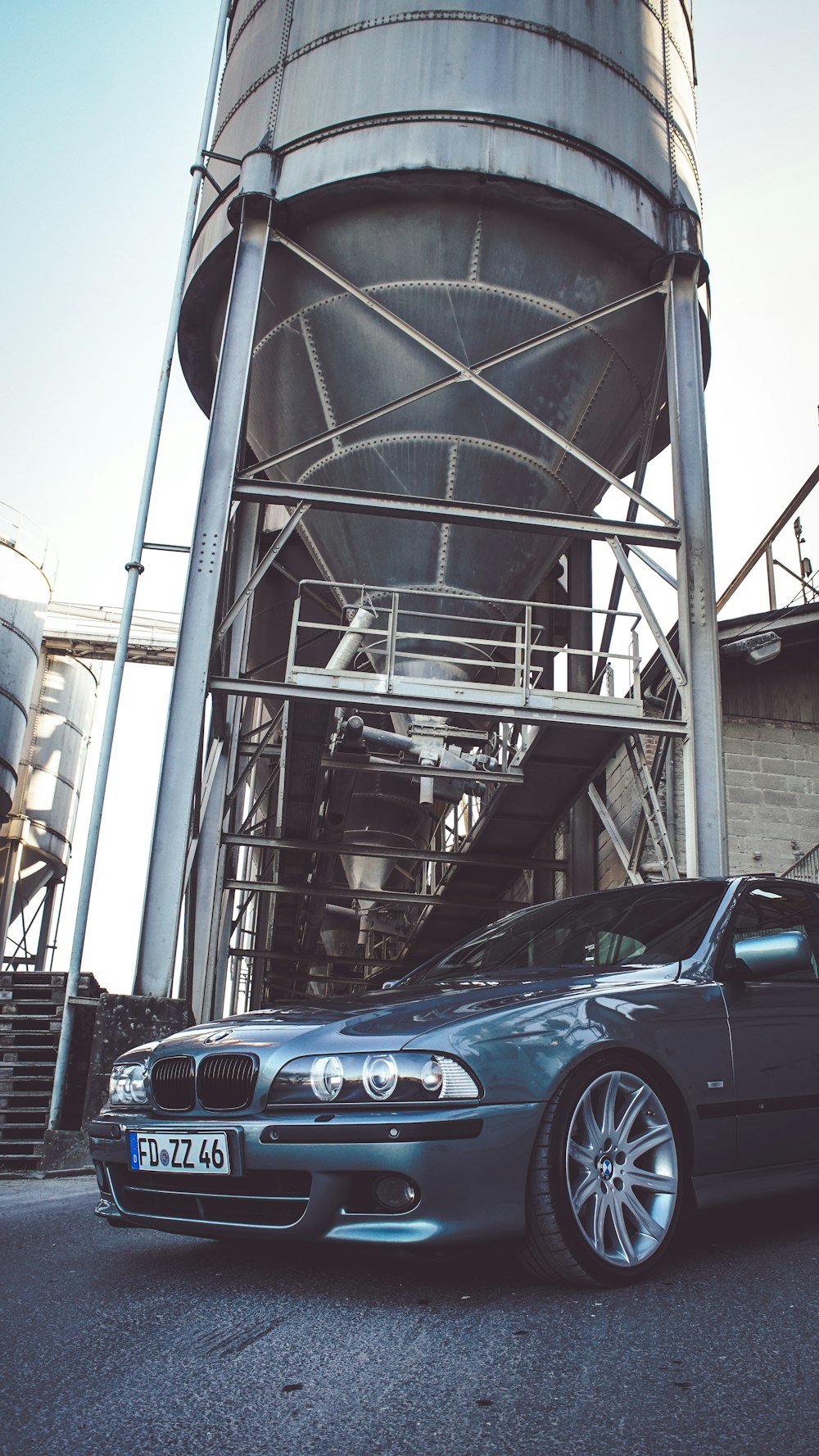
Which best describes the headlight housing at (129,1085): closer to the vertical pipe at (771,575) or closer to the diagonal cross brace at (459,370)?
the diagonal cross brace at (459,370)

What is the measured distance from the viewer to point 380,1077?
2789 millimetres

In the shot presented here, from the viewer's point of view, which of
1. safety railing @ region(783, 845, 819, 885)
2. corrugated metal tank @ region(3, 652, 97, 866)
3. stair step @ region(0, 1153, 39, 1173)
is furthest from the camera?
corrugated metal tank @ region(3, 652, 97, 866)

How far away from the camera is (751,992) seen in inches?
143

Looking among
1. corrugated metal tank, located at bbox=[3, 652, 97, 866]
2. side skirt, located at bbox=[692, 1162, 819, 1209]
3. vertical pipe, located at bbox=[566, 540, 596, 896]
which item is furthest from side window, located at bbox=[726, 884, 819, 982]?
corrugated metal tank, located at bbox=[3, 652, 97, 866]

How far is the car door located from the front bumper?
937mm

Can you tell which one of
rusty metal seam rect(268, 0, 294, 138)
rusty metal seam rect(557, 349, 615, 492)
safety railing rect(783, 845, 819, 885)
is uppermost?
rusty metal seam rect(268, 0, 294, 138)

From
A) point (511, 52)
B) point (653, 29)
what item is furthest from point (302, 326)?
point (653, 29)

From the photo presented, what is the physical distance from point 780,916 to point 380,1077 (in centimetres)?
201

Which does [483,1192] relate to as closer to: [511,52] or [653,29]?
[511,52]

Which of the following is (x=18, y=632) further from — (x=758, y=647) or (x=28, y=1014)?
(x=28, y=1014)

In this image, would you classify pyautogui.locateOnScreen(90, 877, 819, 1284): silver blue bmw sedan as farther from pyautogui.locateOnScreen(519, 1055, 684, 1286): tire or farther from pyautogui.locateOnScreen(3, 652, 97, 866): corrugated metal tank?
pyautogui.locateOnScreen(3, 652, 97, 866): corrugated metal tank

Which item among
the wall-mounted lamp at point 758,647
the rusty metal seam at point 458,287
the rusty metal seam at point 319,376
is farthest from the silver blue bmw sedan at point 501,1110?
the wall-mounted lamp at point 758,647

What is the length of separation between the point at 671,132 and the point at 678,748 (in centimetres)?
585

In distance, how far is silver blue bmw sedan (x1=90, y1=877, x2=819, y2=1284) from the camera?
108 inches
